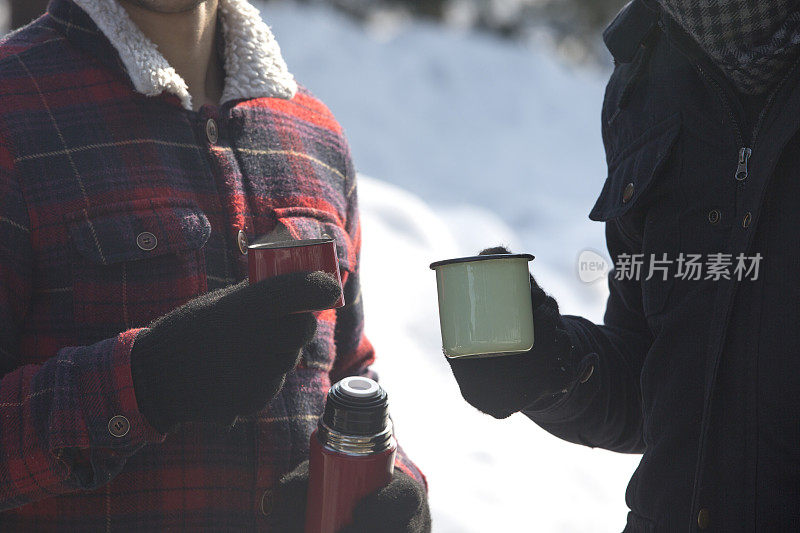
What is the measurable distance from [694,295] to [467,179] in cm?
705

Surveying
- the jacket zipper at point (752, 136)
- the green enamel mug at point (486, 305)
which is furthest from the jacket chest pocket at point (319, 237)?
the jacket zipper at point (752, 136)

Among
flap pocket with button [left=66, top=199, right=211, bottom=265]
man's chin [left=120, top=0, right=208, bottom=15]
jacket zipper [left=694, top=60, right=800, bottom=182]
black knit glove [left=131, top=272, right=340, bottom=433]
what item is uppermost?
man's chin [left=120, top=0, right=208, bottom=15]

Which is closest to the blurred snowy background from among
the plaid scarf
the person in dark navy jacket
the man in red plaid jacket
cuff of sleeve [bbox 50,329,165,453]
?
the person in dark navy jacket

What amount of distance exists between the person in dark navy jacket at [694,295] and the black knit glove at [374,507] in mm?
263

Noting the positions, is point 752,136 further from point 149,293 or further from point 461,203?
point 461,203

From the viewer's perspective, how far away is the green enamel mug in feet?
5.55

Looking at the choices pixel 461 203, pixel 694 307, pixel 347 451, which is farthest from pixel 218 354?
pixel 461 203

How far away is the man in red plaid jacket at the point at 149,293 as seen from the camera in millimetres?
1613

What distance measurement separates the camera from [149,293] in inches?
71.6

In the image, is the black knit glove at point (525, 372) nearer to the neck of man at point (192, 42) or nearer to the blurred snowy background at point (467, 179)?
the neck of man at point (192, 42)

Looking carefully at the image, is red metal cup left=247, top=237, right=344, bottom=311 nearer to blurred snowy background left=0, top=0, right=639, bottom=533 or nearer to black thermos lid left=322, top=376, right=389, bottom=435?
black thermos lid left=322, top=376, right=389, bottom=435

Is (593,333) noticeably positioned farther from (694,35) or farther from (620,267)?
(694,35)

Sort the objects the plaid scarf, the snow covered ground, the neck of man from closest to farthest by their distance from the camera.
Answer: the plaid scarf → the neck of man → the snow covered ground

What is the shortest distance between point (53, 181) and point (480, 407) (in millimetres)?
1032
